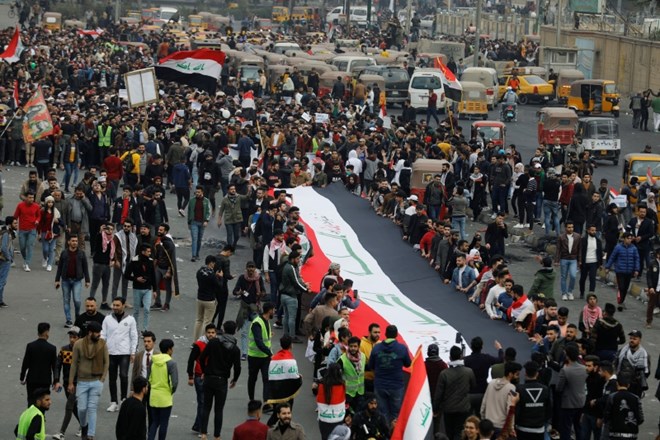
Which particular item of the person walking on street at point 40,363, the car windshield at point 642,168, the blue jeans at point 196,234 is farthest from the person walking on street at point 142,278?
the car windshield at point 642,168

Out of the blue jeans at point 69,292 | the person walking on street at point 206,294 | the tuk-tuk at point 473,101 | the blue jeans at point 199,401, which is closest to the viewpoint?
the blue jeans at point 199,401

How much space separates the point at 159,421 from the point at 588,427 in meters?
4.40

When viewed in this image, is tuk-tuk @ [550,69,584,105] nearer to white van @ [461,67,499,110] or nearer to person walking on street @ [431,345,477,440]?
white van @ [461,67,499,110]

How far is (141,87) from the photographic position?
3644cm

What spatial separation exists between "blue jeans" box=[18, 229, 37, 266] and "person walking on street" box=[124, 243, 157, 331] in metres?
4.46

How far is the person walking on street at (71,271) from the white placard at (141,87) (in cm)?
1568

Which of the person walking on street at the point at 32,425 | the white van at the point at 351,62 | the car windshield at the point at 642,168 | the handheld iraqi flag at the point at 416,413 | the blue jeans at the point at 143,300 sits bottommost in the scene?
the white van at the point at 351,62

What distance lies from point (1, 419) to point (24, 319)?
4655 millimetres

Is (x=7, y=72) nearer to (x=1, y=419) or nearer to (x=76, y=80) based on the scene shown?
(x=76, y=80)

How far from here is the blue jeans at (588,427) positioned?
1652cm

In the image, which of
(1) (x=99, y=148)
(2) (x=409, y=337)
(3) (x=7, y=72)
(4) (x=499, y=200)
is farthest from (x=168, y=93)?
(2) (x=409, y=337)

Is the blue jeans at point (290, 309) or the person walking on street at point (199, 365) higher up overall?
the person walking on street at point (199, 365)

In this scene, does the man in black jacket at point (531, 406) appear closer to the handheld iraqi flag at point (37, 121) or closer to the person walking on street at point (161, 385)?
→ the person walking on street at point (161, 385)

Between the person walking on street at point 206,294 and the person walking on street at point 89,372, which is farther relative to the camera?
the person walking on street at point 206,294
